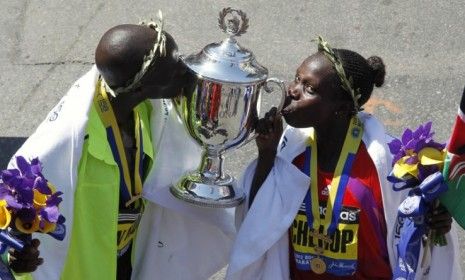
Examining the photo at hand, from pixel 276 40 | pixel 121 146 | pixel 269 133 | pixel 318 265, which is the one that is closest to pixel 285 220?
pixel 318 265

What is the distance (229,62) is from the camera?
426cm

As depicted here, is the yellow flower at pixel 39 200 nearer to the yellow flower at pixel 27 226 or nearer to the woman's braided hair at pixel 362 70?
the yellow flower at pixel 27 226

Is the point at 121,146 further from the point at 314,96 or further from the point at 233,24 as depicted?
the point at 314,96

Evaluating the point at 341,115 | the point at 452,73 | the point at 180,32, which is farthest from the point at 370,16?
the point at 341,115

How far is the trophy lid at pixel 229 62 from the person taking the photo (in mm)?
4215

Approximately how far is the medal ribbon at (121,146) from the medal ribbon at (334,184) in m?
0.68

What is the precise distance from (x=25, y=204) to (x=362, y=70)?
1415 millimetres

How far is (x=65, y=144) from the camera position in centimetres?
405

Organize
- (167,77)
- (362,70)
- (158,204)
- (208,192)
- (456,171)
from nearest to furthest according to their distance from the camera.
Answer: (456,171)
(167,77)
(362,70)
(208,192)
(158,204)

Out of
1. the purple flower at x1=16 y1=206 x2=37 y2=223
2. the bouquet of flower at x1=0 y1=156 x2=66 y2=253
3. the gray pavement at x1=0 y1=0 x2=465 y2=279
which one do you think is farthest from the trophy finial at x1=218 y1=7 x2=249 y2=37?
the gray pavement at x1=0 y1=0 x2=465 y2=279

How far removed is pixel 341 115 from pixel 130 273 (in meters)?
1.17

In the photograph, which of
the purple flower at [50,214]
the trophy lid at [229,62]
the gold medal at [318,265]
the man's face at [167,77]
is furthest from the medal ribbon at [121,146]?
the gold medal at [318,265]

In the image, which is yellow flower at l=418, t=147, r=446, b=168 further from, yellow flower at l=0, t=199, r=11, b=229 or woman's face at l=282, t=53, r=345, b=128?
yellow flower at l=0, t=199, r=11, b=229

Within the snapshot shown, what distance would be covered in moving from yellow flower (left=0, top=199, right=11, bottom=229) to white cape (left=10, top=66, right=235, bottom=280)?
31cm
